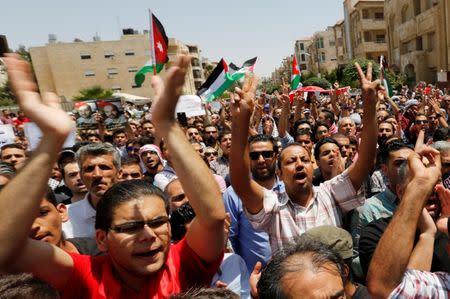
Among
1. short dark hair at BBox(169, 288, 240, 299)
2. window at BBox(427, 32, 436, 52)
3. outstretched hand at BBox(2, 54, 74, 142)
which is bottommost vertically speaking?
short dark hair at BBox(169, 288, 240, 299)

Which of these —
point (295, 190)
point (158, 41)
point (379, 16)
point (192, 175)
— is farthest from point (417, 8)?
point (192, 175)

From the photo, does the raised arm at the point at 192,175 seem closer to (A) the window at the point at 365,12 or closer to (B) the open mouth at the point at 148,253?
(B) the open mouth at the point at 148,253

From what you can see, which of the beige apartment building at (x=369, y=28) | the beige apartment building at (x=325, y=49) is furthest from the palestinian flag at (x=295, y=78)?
the beige apartment building at (x=325, y=49)

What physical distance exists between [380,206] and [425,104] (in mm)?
6407

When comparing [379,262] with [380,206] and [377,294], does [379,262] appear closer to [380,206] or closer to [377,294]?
[377,294]

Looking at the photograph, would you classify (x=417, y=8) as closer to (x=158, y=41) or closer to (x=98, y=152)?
(x=158, y=41)

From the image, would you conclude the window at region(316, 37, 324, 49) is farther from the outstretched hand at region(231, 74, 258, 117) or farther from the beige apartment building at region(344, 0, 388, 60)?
the outstretched hand at region(231, 74, 258, 117)

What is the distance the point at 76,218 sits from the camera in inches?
109

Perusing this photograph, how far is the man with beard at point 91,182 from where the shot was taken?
271 cm

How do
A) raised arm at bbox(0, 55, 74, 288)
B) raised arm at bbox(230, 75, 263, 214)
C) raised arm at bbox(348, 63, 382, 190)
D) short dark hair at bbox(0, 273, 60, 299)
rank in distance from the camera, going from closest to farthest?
raised arm at bbox(0, 55, 74, 288) → short dark hair at bbox(0, 273, 60, 299) → raised arm at bbox(230, 75, 263, 214) → raised arm at bbox(348, 63, 382, 190)

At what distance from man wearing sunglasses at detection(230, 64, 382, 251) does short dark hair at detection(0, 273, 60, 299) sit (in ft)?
3.80

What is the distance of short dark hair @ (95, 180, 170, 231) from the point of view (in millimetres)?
1612

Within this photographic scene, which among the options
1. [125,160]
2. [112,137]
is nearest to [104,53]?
[112,137]

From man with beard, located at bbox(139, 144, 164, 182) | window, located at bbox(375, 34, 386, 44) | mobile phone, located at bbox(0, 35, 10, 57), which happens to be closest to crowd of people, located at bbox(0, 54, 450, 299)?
mobile phone, located at bbox(0, 35, 10, 57)
